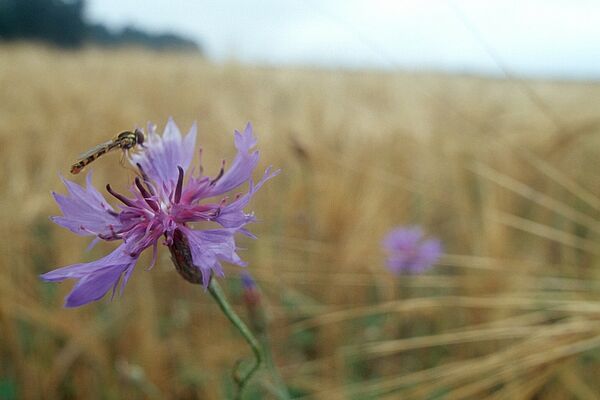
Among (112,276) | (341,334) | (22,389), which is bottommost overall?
(22,389)

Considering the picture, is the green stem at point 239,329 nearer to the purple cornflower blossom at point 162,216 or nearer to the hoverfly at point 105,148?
the purple cornflower blossom at point 162,216

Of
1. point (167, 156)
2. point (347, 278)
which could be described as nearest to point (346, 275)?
point (347, 278)

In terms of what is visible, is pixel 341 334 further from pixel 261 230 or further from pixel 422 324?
pixel 261 230

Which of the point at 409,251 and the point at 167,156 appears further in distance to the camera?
the point at 409,251

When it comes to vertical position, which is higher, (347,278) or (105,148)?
(105,148)

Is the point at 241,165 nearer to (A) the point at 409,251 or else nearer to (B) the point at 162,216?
(B) the point at 162,216

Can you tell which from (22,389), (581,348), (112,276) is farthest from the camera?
(22,389)

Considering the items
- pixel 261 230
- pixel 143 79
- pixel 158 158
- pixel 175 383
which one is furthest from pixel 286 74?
pixel 158 158
